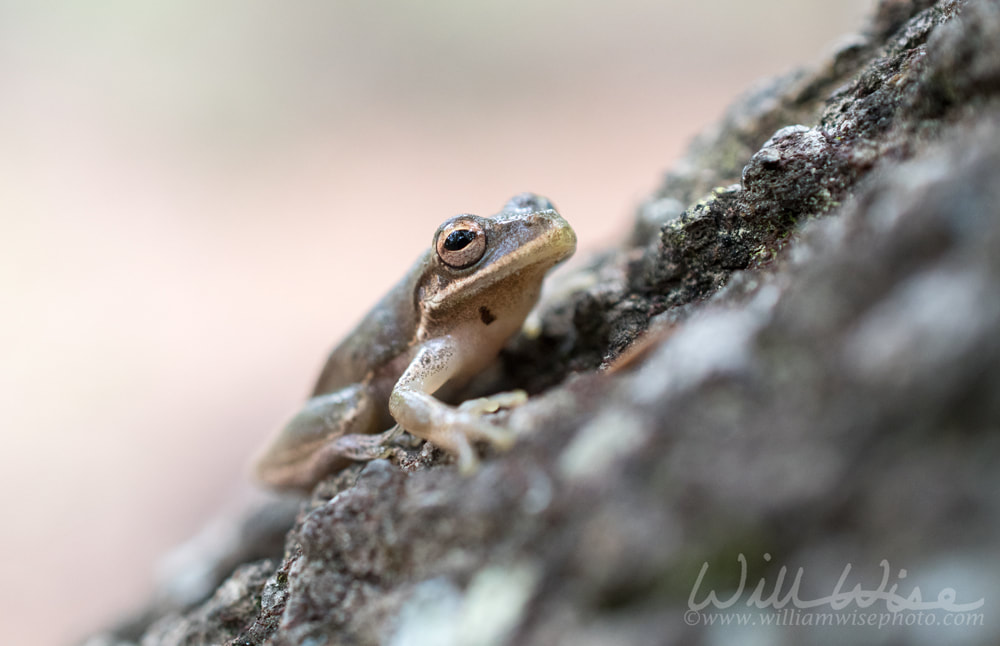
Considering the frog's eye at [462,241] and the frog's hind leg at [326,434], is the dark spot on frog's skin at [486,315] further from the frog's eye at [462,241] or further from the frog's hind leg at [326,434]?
the frog's hind leg at [326,434]

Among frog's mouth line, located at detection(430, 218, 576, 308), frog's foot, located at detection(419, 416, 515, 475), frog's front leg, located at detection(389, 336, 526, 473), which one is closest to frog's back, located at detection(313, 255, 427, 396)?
frog's front leg, located at detection(389, 336, 526, 473)

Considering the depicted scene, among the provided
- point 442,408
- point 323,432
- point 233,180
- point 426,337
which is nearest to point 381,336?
point 426,337

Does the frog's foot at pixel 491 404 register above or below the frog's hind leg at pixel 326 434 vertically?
below

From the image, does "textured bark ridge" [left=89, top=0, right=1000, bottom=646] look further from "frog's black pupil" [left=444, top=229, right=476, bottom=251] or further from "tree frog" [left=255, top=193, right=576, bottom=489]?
"frog's black pupil" [left=444, top=229, right=476, bottom=251]

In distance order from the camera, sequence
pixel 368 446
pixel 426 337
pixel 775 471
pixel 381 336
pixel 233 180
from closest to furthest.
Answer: pixel 775 471
pixel 368 446
pixel 426 337
pixel 381 336
pixel 233 180

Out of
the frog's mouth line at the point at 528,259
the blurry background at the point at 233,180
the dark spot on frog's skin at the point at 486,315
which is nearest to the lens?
the frog's mouth line at the point at 528,259

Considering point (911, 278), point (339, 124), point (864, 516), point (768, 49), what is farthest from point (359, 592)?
point (768, 49)

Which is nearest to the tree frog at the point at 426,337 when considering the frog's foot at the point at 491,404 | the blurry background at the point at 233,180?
the frog's foot at the point at 491,404

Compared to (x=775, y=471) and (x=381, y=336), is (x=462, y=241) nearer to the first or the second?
(x=381, y=336)
